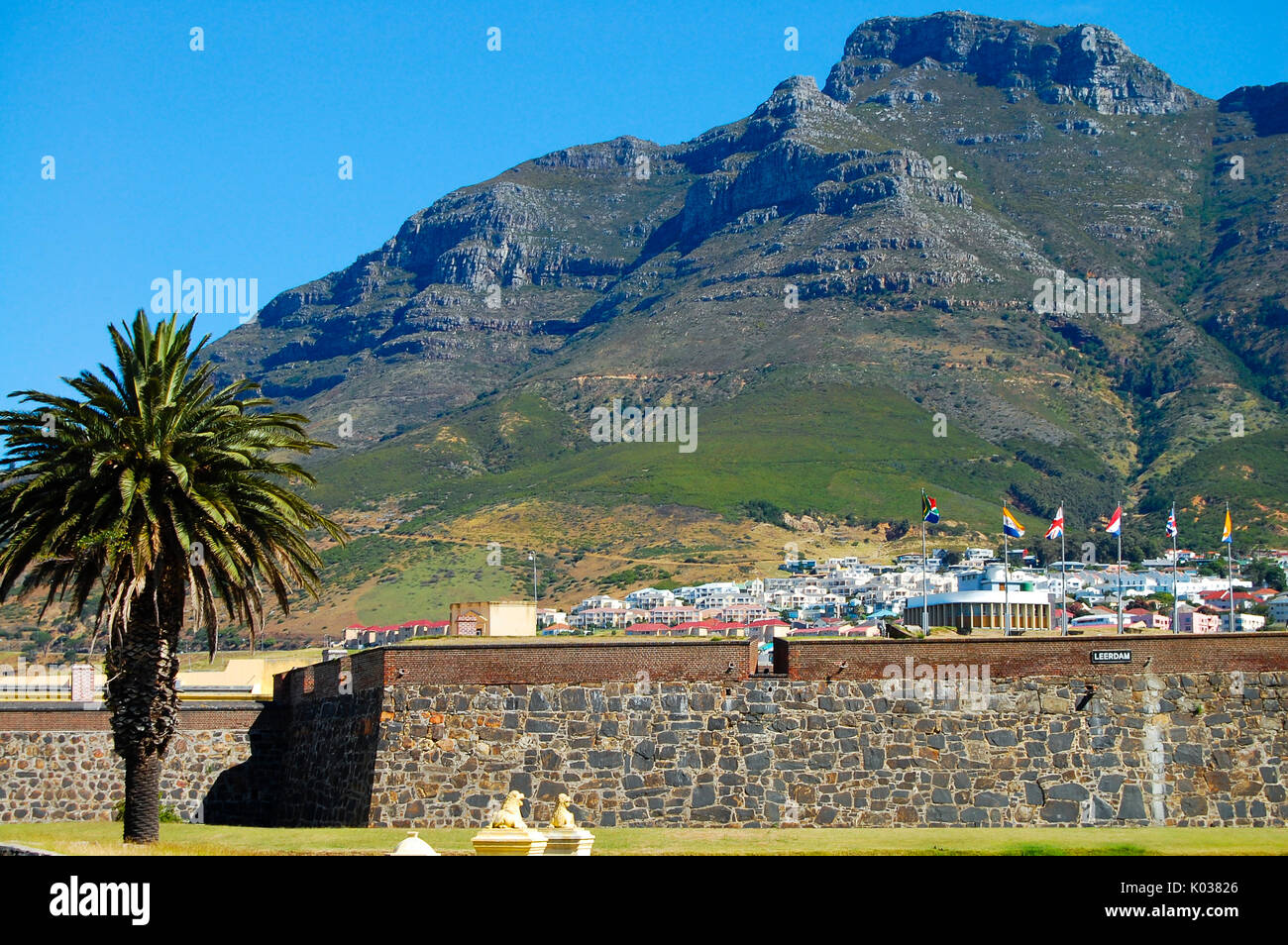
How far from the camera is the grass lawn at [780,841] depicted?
104 feet

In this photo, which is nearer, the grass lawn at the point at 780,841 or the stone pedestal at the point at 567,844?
the stone pedestal at the point at 567,844

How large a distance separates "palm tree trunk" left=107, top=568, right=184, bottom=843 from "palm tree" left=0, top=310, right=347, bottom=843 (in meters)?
0.03

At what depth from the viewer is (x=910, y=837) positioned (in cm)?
3466

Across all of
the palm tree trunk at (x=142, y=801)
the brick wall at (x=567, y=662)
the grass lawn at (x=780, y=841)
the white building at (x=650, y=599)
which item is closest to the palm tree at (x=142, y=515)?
the palm tree trunk at (x=142, y=801)

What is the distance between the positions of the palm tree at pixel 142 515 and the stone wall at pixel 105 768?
10932 mm

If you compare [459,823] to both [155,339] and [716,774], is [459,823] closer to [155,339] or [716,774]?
[716,774]

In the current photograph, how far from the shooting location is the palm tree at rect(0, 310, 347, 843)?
34062mm

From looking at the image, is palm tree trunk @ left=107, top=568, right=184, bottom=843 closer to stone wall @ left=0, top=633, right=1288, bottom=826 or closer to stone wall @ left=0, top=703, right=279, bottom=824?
stone wall @ left=0, top=633, right=1288, bottom=826

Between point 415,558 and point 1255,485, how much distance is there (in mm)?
98306

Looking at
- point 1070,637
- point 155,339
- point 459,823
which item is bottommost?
point 459,823

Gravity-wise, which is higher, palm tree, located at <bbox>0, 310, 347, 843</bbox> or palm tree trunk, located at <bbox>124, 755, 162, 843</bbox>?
palm tree, located at <bbox>0, 310, 347, 843</bbox>

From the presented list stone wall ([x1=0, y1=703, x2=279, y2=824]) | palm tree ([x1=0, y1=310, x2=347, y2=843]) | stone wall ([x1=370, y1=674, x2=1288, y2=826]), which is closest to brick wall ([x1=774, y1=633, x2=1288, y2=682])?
stone wall ([x1=370, y1=674, x2=1288, y2=826])
